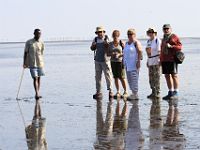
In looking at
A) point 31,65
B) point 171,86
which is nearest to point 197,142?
point 171,86

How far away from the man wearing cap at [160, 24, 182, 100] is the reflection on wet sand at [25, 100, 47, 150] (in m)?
3.32

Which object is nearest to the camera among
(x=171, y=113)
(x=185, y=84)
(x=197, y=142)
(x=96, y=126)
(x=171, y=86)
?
(x=197, y=142)

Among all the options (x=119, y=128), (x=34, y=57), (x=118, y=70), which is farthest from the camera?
(x=34, y=57)

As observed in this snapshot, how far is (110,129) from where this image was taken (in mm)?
8781

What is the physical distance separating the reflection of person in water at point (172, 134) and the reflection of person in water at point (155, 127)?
84 mm

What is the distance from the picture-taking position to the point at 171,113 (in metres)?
10.2

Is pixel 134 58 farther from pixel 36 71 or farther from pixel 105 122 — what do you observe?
pixel 105 122

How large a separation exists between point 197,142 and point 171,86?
197 inches

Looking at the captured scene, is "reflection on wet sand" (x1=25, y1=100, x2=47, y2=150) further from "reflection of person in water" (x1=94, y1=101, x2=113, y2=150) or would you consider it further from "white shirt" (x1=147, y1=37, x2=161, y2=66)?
"white shirt" (x1=147, y1=37, x2=161, y2=66)

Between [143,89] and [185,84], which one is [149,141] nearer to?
[143,89]

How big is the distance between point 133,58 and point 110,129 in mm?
3971

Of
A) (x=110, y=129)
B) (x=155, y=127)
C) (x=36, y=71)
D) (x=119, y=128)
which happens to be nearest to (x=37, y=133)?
(x=110, y=129)

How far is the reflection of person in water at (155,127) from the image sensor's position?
7.43 metres

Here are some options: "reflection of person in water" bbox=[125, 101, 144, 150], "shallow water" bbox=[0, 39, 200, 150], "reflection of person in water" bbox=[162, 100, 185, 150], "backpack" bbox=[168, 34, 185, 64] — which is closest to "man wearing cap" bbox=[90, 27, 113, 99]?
"shallow water" bbox=[0, 39, 200, 150]
